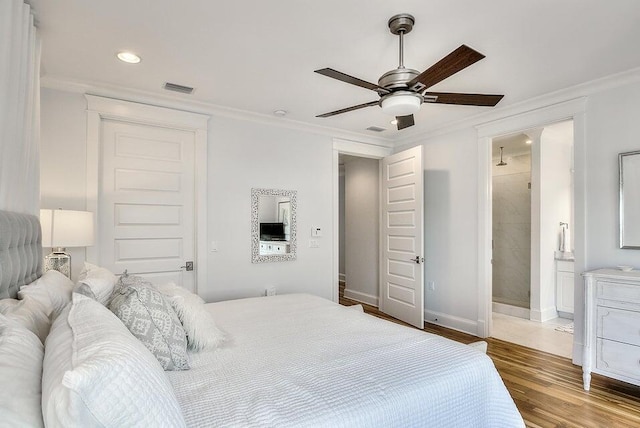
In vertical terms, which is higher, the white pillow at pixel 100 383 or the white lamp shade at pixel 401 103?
the white lamp shade at pixel 401 103

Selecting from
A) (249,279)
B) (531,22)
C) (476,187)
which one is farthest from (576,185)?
(249,279)

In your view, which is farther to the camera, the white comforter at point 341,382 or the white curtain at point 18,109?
the white curtain at point 18,109

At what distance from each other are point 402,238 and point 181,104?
309cm

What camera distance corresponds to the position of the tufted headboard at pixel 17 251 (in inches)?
57.8

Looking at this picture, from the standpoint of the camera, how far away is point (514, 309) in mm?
4965

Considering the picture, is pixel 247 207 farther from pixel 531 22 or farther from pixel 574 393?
pixel 574 393

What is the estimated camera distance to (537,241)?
4.62 metres

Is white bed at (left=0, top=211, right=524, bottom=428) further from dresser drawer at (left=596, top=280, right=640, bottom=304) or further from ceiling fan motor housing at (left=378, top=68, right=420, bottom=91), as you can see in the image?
dresser drawer at (left=596, top=280, right=640, bottom=304)

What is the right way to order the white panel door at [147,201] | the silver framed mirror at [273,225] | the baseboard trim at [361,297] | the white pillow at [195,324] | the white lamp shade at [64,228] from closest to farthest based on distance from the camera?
the white pillow at [195,324], the white lamp shade at [64,228], the white panel door at [147,201], the silver framed mirror at [273,225], the baseboard trim at [361,297]

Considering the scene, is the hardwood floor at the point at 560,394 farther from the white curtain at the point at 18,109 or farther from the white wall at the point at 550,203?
the white curtain at the point at 18,109

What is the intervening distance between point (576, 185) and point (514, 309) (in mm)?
2480

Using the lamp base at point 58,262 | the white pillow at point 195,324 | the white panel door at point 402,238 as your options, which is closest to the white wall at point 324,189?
the white panel door at point 402,238

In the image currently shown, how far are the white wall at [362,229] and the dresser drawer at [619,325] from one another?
10.1 ft

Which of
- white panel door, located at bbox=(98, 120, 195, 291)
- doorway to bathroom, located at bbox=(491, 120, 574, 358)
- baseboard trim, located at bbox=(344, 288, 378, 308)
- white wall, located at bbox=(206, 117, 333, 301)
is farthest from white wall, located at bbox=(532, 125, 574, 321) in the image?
white panel door, located at bbox=(98, 120, 195, 291)
